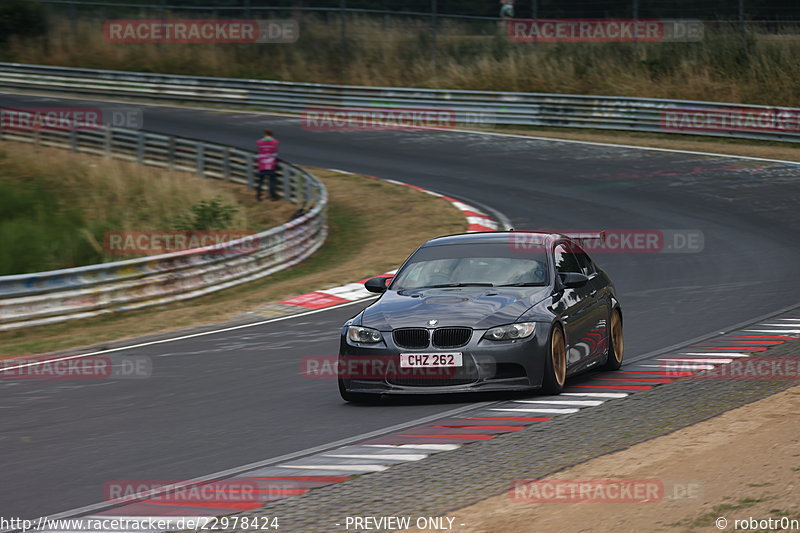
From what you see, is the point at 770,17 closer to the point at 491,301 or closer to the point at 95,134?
the point at 95,134

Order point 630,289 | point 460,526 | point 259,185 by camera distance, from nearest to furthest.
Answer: point 460,526, point 630,289, point 259,185

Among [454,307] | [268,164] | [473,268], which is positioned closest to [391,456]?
[454,307]

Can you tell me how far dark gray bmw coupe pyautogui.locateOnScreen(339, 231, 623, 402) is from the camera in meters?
9.62

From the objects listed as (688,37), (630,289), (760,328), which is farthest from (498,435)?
(688,37)

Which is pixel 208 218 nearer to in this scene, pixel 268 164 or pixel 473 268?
pixel 268 164

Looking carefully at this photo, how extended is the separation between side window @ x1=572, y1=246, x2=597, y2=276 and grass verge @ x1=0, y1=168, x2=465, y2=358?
6.59 metres

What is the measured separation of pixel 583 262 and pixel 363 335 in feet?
9.34

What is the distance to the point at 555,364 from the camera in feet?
32.5

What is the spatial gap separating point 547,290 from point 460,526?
14.9ft

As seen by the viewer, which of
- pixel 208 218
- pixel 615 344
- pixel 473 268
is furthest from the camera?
pixel 208 218

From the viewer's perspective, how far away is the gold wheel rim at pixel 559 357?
988 cm

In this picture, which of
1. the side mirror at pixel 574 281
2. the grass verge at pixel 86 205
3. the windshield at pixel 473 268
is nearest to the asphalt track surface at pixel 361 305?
the windshield at pixel 473 268

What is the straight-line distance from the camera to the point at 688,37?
3916 centimetres

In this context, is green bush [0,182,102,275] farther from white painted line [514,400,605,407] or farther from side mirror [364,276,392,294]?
white painted line [514,400,605,407]
